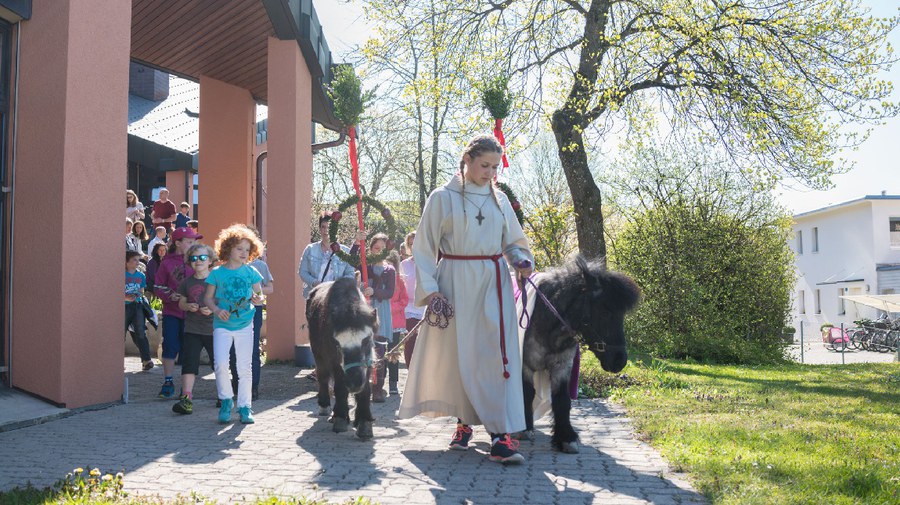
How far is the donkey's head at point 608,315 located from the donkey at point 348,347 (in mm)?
1793

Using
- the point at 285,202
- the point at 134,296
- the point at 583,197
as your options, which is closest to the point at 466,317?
the point at 134,296

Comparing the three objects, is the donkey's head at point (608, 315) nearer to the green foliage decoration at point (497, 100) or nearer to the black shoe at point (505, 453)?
the black shoe at point (505, 453)

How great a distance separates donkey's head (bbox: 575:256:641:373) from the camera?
6105mm

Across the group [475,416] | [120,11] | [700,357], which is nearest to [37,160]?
[120,11]

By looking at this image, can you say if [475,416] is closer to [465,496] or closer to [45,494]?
[465,496]

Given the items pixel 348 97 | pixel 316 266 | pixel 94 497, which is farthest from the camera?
pixel 316 266

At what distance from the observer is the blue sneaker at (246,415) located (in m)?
7.09

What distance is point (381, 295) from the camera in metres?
8.84

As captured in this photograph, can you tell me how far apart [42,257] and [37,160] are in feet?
3.11

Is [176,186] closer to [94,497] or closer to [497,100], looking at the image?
[497,100]

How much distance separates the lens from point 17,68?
7.82m

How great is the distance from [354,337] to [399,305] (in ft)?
10.6

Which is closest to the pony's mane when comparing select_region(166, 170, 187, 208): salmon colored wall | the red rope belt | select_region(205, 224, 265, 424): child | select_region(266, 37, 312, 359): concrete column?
select_region(205, 224, 265, 424): child

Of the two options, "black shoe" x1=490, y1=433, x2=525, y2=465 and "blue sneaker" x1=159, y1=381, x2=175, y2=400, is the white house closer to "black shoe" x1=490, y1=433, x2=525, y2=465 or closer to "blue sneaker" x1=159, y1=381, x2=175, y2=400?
"blue sneaker" x1=159, y1=381, x2=175, y2=400
